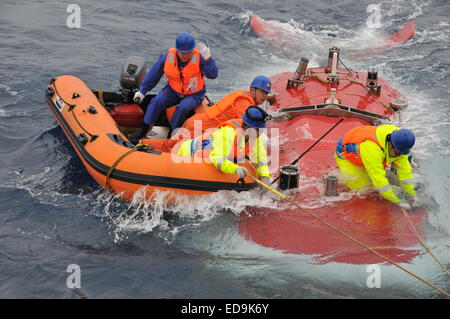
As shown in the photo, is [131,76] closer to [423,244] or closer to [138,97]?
[138,97]

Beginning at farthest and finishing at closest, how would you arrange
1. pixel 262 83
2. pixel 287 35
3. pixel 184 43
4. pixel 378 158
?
1. pixel 287 35
2. pixel 184 43
3. pixel 262 83
4. pixel 378 158

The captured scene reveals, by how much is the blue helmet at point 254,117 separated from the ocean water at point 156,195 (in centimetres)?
71

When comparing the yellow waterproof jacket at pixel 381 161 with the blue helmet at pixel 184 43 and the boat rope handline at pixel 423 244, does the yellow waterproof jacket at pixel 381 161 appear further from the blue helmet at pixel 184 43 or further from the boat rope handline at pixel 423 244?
the blue helmet at pixel 184 43

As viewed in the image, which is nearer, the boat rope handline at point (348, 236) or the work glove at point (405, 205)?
the boat rope handline at point (348, 236)

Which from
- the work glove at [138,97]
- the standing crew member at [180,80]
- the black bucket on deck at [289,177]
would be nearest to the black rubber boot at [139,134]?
the standing crew member at [180,80]

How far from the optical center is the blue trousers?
6.43 metres

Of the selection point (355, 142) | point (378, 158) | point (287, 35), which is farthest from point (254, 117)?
point (287, 35)

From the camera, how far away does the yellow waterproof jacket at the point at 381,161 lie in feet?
16.4

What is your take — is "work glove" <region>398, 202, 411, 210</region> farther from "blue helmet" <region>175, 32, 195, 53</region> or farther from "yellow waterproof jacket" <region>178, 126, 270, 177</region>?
"blue helmet" <region>175, 32, 195, 53</region>

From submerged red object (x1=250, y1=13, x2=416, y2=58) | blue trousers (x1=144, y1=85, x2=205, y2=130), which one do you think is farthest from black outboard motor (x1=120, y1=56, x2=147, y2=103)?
submerged red object (x1=250, y1=13, x2=416, y2=58)

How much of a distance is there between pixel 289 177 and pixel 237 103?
3.04 ft

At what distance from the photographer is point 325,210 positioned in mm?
5074
